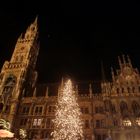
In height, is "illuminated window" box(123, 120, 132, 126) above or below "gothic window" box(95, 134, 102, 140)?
above

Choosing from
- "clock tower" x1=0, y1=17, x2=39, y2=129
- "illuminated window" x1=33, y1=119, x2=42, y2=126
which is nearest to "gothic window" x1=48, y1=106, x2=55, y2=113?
"illuminated window" x1=33, y1=119, x2=42, y2=126

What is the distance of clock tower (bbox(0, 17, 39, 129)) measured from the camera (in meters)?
44.0

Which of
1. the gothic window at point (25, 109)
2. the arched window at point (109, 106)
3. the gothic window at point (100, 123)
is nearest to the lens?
the gothic window at point (100, 123)

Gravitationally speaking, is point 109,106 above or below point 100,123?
above

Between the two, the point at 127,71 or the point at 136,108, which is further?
the point at 127,71

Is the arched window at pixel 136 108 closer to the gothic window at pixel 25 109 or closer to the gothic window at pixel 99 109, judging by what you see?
the gothic window at pixel 99 109

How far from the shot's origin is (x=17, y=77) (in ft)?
160

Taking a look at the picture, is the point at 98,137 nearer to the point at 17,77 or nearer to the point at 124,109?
the point at 124,109

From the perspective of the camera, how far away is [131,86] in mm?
43719

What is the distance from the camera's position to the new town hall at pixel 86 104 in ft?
126

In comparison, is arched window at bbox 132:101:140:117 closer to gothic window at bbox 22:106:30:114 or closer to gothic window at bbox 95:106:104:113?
gothic window at bbox 95:106:104:113

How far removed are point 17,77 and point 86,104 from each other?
18.5m

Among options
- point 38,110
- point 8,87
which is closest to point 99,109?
point 38,110

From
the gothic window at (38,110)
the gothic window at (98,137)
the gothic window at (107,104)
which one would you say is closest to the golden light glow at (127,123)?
the gothic window at (107,104)
